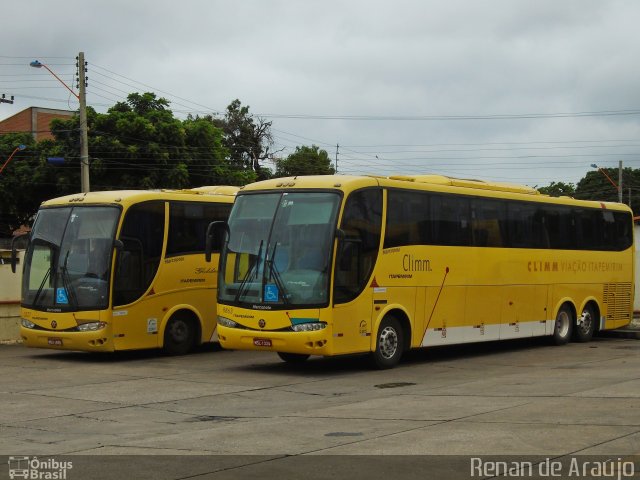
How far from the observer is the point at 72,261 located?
18.7 metres

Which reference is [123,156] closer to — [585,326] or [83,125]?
[83,125]

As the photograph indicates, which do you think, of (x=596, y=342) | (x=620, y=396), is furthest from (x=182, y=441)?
(x=596, y=342)

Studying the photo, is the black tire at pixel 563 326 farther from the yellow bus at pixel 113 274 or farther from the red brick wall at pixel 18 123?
the red brick wall at pixel 18 123

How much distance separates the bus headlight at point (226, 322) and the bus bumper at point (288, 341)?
19 cm

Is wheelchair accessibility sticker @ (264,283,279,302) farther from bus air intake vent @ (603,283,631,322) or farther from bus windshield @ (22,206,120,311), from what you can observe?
bus air intake vent @ (603,283,631,322)

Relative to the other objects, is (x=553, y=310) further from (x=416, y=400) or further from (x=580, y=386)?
(x=416, y=400)

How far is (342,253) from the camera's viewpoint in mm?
16031

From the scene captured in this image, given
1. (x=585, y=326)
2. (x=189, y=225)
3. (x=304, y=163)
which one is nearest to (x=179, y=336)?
(x=189, y=225)

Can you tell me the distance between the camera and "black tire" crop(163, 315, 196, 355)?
2008 centimetres

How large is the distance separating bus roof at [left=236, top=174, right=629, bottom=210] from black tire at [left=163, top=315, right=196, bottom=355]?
4.26 m

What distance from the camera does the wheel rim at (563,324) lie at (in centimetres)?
2291

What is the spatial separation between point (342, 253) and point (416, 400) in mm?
3714

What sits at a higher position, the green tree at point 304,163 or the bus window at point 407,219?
the green tree at point 304,163

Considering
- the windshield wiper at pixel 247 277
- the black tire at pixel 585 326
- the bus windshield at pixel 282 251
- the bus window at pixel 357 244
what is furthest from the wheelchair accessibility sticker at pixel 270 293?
the black tire at pixel 585 326
